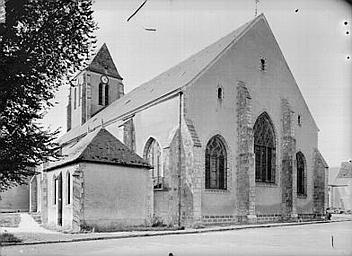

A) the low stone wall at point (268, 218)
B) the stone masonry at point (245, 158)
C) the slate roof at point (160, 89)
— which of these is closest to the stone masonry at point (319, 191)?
the low stone wall at point (268, 218)

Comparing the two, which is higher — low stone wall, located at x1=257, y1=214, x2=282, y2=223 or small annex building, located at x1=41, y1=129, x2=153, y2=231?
small annex building, located at x1=41, y1=129, x2=153, y2=231

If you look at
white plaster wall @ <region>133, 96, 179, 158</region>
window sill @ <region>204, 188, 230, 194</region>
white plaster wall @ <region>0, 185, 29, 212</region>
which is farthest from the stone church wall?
window sill @ <region>204, 188, 230, 194</region>

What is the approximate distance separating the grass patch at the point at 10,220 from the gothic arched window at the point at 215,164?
370cm

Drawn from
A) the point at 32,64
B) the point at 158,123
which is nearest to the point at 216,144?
the point at 158,123

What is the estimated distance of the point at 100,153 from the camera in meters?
6.74

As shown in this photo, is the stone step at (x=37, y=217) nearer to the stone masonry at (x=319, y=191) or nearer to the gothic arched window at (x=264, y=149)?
the gothic arched window at (x=264, y=149)

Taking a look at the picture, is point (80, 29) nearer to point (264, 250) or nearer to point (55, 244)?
point (55, 244)

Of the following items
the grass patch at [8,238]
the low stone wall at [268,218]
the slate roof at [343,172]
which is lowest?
the low stone wall at [268,218]

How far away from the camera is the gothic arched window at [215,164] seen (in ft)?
26.0

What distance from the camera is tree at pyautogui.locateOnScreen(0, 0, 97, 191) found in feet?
11.7

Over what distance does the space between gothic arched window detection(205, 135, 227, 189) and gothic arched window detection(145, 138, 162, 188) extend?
2.72 feet

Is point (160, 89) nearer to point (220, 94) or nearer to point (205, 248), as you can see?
point (220, 94)

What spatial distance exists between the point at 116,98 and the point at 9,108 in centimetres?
522

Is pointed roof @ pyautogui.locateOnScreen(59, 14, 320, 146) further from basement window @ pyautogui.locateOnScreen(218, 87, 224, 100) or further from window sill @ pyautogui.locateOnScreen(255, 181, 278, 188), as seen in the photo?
window sill @ pyautogui.locateOnScreen(255, 181, 278, 188)
